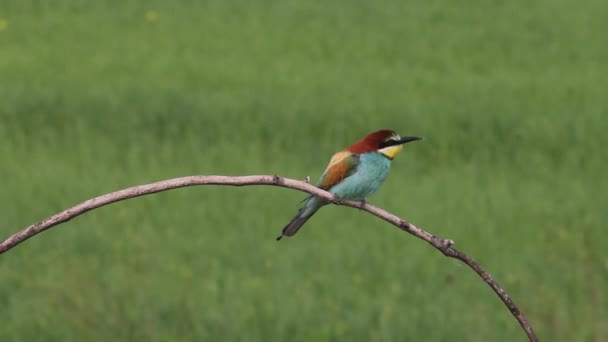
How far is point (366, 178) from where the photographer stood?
277 cm

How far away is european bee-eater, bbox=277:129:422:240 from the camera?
8.35 feet

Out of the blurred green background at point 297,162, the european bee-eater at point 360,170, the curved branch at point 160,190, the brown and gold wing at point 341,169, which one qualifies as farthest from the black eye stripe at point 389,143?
the blurred green background at point 297,162

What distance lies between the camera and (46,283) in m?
6.05

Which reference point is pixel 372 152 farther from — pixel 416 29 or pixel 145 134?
pixel 416 29

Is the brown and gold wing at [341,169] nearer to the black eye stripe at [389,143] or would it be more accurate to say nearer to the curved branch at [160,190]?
the black eye stripe at [389,143]

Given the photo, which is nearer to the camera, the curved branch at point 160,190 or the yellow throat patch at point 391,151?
the curved branch at point 160,190

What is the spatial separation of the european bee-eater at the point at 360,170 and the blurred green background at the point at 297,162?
257 cm

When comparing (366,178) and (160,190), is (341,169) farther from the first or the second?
(160,190)

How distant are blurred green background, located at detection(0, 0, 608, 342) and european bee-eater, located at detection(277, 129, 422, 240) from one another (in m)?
2.57

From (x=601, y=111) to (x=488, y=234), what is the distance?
3852mm

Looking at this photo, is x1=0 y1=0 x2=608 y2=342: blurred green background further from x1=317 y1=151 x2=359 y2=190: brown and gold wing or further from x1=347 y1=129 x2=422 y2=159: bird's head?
x1=347 y1=129 x2=422 y2=159: bird's head

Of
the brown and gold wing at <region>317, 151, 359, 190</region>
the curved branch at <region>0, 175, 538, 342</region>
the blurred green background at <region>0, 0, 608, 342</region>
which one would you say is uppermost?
the curved branch at <region>0, 175, 538, 342</region>

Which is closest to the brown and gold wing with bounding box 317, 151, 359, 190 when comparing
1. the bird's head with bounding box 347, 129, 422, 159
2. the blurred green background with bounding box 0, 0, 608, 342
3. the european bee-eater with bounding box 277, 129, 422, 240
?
the european bee-eater with bounding box 277, 129, 422, 240

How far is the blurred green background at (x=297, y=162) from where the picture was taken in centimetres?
582
